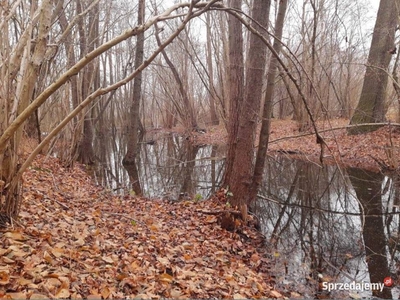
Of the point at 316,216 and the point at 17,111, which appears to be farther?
the point at 316,216

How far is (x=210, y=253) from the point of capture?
13.0 ft

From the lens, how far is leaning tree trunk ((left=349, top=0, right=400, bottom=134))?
11.2 metres

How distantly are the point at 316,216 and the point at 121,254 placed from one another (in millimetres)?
4207

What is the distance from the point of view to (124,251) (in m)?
3.28

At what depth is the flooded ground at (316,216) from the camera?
3.75 meters

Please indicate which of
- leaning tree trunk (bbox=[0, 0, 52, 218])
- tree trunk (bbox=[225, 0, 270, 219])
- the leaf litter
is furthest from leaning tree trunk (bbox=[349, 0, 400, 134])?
leaning tree trunk (bbox=[0, 0, 52, 218])

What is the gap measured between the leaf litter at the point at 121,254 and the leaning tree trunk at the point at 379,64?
29.0 feet

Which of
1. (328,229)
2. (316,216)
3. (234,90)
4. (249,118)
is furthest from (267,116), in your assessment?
(328,229)

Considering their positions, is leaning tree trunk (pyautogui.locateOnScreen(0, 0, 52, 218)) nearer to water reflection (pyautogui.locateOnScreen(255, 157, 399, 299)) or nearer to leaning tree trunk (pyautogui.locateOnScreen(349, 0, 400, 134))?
water reflection (pyautogui.locateOnScreen(255, 157, 399, 299))

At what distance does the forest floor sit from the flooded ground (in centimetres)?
45

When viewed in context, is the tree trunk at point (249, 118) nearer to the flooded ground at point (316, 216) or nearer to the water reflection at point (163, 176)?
the flooded ground at point (316, 216)

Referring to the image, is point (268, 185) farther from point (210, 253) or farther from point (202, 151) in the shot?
point (202, 151)

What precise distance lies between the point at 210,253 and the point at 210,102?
57.4 feet

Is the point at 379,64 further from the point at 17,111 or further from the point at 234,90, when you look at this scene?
the point at 17,111
